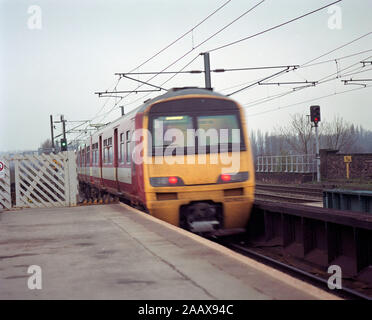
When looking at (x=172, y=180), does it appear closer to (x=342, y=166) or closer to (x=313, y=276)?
(x=313, y=276)

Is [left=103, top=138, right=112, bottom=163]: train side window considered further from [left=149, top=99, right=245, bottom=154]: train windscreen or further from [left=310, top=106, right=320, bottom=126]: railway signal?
[left=310, top=106, right=320, bottom=126]: railway signal

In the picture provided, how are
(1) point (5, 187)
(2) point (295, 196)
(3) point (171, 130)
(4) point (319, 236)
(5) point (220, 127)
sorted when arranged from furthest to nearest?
(2) point (295, 196) < (1) point (5, 187) < (5) point (220, 127) < (3) point (171, 130) < (4) point (319, 236)

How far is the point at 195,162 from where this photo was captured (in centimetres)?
1095

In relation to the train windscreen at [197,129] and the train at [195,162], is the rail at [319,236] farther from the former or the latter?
the train windscreen at [197,129]

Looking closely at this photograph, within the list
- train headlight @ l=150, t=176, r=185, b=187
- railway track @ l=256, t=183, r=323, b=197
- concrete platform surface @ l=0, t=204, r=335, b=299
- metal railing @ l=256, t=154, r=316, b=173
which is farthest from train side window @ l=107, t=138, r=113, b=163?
metal railing @ l=256, t=154, r=316, b=173

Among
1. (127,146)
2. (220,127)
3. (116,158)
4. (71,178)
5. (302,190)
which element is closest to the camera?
(220,127)

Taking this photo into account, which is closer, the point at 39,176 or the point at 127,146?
the point at 127,146

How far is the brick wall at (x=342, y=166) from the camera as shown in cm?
2944

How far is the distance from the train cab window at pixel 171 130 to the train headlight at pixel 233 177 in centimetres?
95

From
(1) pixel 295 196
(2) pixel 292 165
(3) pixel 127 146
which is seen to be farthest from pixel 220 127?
(2) pixel 292 165

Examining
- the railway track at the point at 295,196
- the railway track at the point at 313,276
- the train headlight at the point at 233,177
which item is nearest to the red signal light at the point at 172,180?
the train headlight at the point at 233,177

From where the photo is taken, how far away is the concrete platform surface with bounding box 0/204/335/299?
488 cm

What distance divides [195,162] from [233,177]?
0.84 m
